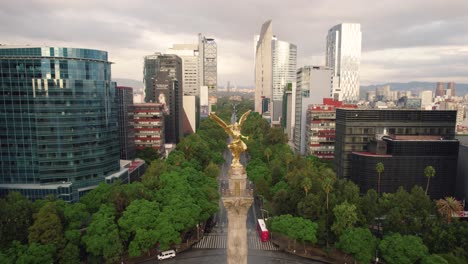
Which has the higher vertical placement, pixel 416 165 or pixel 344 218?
pixel 416 165

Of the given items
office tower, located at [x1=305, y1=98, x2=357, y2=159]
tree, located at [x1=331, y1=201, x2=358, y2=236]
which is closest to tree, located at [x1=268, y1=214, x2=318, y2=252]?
tree, located at [x1=331, y1=201, x2=358, y2=236]

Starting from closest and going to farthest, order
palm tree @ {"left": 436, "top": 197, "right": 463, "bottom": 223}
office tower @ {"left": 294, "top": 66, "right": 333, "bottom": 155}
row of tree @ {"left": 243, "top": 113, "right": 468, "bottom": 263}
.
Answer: row of tree @ {"left": 243, "top": 113, "right": 468, "bottom": 263} < palm tree @ {"left": 436, "top": 197, "right": 463, "bottom": 223} < office tower @ {"left": 294, "top": 66, "right": 333, "bottom": 155}

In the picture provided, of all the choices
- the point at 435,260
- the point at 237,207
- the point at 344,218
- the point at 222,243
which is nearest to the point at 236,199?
the point at 237,207

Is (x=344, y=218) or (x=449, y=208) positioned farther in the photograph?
(x=449, y=208)

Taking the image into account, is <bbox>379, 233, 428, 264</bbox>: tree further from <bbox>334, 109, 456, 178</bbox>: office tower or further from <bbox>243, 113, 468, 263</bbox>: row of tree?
<bbox>334, 109, 456, 178</bbox>: office tower

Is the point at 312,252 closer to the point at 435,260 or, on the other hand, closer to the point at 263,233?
the point at 263,233

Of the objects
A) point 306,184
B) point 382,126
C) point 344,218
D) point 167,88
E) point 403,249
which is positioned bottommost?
point 403,249

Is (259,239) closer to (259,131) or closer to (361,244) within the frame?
(361,244)
